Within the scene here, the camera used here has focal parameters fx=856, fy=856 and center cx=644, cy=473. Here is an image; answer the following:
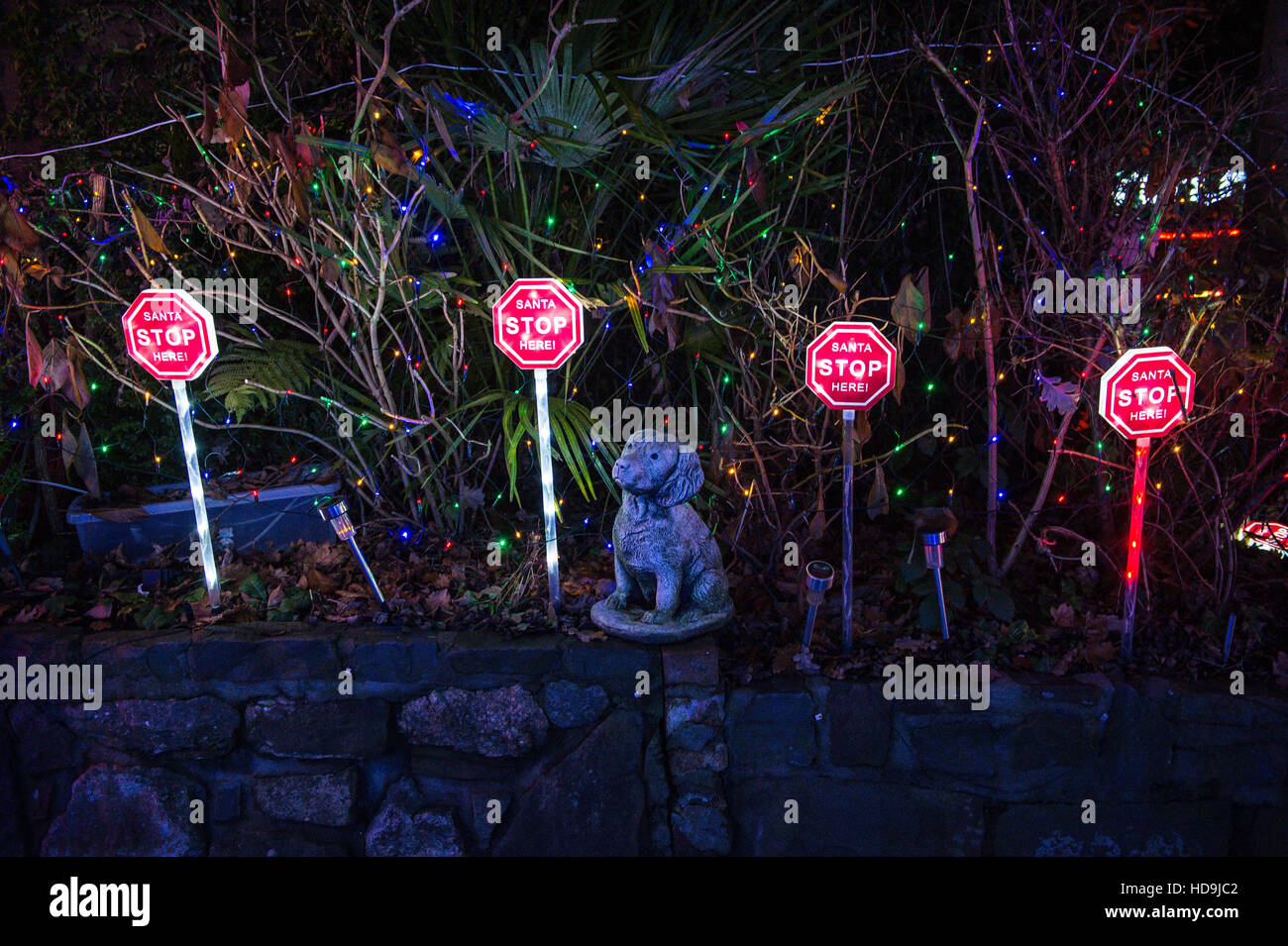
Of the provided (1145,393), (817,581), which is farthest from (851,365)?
(1145,393)

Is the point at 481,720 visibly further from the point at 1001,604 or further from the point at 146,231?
the point at 146,231

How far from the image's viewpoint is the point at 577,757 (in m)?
3.08

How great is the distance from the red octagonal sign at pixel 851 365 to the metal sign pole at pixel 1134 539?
0.89 metres

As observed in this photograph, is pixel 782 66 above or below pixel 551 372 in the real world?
above

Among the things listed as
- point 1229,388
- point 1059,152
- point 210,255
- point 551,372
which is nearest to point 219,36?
point 210,255

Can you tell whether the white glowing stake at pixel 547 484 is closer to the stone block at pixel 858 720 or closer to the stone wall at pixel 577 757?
the stone wall at pixel 577 757

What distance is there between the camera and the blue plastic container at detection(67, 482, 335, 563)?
379cm

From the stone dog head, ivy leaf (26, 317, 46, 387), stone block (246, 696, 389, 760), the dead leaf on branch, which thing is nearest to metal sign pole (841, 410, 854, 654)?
the stone dog head

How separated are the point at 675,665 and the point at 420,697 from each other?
37.6 inches

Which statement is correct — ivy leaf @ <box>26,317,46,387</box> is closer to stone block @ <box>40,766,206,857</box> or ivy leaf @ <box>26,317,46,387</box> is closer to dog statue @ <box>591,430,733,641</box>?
stone block @ <box>40,766,206,857</box>

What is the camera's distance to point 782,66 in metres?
3.63

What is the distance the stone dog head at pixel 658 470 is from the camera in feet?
9.46

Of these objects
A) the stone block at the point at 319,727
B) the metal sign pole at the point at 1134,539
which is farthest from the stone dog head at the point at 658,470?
the metal sign pole at the point at 1134,539

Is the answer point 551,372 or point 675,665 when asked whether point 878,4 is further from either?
point 675,665
